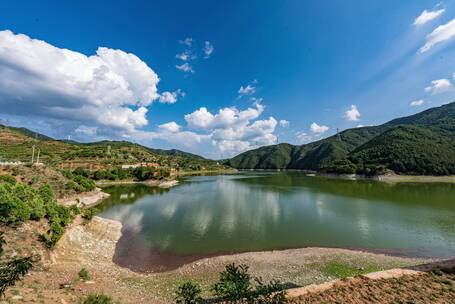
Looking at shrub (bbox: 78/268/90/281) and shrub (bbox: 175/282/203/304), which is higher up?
shrub (bbox: 175/282/203/304)

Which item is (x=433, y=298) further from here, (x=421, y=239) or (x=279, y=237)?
(x=421, y=239)

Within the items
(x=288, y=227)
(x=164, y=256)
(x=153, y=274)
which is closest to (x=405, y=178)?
(x=288, y=227)

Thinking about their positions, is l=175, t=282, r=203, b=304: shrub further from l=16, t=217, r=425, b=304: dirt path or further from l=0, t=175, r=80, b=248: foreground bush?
l=0, t=175, r=80, b=248: foreground bush

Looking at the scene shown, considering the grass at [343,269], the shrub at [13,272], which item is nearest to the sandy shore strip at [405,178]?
the grass at [343,269]

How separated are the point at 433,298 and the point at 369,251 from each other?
29.6ft

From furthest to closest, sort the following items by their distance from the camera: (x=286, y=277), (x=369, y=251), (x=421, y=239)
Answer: (x=421, y=239), (x=369, y=251), (x=286, y=277)

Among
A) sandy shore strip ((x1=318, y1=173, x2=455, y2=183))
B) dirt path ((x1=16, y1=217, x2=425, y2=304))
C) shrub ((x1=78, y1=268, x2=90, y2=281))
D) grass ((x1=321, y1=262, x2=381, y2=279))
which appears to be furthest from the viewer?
sandy shore strip ((x1=318, y1=173, x2=455, y2=183))

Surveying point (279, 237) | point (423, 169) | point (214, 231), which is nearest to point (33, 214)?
point (214, 231)

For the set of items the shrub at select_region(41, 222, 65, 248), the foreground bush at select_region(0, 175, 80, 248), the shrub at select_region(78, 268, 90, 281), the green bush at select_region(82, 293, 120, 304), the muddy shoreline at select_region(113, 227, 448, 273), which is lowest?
the muddy shoreline at select_region(113, 227, 448, 273)

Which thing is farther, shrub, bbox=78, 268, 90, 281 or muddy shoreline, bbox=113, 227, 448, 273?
muddy shoreline, bbox=113, 227, 448, 273

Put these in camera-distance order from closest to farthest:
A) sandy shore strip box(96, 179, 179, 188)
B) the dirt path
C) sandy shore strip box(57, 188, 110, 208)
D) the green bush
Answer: the green bush, the dirt path, sandy shore strip box(57, 188, 110, 208), sandy shore strip box(96, 179, 179, 188)

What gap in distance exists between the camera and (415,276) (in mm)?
8695

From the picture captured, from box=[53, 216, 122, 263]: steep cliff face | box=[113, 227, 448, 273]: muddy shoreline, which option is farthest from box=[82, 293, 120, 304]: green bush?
box=[53, 216, 122, 263]: steep cliff face

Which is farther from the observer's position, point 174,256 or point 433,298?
point 174,256
